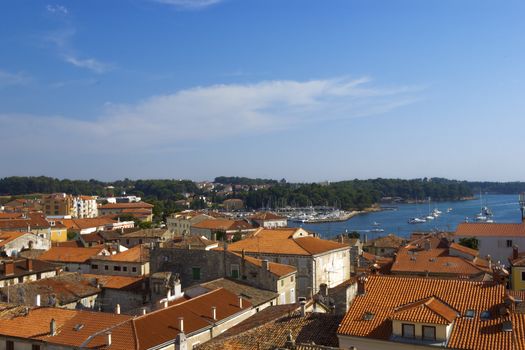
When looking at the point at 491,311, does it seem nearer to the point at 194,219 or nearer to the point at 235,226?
the point at 235,226

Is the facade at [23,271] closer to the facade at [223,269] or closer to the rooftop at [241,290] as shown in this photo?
the facade at [223,269]

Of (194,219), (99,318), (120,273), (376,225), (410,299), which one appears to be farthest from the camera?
(376,225)

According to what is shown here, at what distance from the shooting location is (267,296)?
25.4 m

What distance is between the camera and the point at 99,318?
18.8m

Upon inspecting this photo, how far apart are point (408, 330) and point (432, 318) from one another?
0.66 m

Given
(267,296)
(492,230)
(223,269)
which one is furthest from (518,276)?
Result: (492,230)

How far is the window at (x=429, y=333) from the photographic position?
1294 centimetres

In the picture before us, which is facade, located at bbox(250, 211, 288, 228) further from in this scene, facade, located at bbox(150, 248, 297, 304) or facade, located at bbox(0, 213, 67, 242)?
facade, located at bbox(150, 248, 297, 304)

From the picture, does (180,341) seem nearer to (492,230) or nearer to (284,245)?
(284,245)

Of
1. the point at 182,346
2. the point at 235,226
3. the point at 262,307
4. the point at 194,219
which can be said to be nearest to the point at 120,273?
the point at 262,307

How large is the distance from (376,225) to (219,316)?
4691 inches

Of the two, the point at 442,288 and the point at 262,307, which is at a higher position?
the point at 442,288

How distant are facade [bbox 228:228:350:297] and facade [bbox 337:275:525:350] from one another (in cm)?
1443

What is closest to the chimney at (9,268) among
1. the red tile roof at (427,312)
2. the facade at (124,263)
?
the facade at (124,263)
